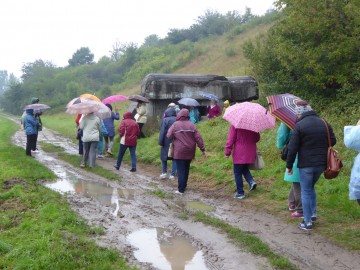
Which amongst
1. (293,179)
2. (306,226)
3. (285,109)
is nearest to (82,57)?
(285,109)

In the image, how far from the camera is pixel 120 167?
44.3 feet

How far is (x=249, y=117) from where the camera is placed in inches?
349

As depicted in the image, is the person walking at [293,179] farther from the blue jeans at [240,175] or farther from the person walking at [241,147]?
the blue jeans at [240,175]

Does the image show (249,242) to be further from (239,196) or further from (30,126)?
(30,126)

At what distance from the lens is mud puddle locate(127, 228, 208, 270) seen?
18.8 feet

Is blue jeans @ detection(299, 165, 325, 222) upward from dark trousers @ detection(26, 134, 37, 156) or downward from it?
upward

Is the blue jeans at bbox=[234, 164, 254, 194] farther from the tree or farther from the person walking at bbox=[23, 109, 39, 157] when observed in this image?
the tree

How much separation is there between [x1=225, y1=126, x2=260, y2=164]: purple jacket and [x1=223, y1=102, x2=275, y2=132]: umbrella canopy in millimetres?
287

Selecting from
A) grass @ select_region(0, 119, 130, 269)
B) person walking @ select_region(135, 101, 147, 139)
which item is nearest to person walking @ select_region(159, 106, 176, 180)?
grass @ select_region(0, 119, 130, 269)

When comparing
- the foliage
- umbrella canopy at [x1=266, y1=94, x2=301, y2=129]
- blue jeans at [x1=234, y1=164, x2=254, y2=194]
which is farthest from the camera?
the foliage

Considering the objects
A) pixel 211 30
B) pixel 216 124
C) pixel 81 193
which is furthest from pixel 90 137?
pixel 211 30

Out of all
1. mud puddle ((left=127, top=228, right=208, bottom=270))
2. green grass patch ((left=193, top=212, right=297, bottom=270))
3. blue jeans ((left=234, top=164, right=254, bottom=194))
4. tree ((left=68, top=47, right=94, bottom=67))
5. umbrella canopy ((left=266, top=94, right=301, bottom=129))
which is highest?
tree ((left=68, top=47, right=94, bottom=67))

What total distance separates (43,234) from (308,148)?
164 inches

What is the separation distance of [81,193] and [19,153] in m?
6.78
